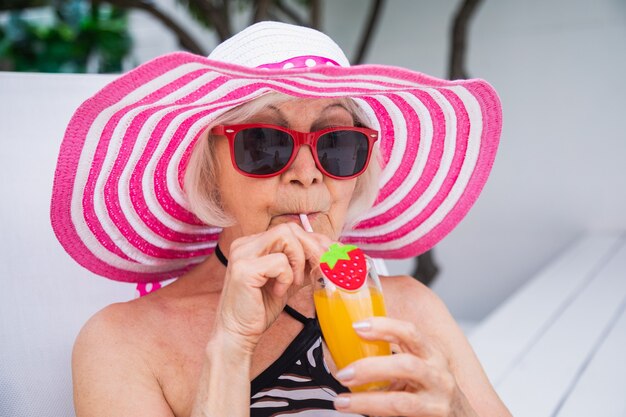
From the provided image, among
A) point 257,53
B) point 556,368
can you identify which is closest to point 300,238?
point 257,53

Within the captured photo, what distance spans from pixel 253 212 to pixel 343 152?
25cm

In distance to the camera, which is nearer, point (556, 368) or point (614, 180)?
point (556, 368)

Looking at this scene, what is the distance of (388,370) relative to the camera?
1.07m

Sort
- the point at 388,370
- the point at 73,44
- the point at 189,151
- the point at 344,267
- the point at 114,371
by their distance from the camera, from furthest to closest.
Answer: the point at 73,44 < the point at 189,151 < the point at 114,371 < the point at 344,267 < the point at 388,370

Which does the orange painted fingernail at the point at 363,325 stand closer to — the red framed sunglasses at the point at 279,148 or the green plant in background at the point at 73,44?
the red framed sunglasses at the point at 279,148

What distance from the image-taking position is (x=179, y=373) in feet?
5.01

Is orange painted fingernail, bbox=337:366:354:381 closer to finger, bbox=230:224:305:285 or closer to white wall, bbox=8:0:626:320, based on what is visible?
finger, bbox=230:224:305:285

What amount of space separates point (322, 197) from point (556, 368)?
152 cm

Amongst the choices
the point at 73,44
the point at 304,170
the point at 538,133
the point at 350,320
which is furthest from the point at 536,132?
Answer: the point at 73,44

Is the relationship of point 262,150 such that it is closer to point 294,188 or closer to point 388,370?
point 294,188

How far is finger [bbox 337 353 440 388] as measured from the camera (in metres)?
1.07

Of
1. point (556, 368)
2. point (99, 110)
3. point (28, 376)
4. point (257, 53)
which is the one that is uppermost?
point (257, 53)

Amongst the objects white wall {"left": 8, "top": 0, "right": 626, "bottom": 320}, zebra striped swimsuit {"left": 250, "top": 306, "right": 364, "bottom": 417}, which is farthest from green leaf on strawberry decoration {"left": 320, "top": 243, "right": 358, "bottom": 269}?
white wall {"left": 8, "top": 0, "right": 626, "bottom": 320}

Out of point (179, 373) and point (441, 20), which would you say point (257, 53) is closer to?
point (179, 373)
